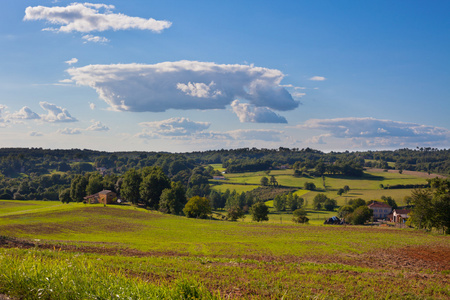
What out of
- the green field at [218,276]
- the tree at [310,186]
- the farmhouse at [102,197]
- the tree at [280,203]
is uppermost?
the green field at [218,276]

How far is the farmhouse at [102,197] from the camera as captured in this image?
114950 millimetres

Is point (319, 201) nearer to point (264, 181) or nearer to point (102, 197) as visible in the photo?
point (264, 181)

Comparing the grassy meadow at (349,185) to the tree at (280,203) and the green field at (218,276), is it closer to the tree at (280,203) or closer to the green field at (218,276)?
the tree at (280,203)

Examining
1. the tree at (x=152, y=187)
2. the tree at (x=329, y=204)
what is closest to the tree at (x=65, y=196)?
the tree at (x=152, y=187)

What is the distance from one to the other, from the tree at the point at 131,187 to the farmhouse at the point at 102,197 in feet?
14.5

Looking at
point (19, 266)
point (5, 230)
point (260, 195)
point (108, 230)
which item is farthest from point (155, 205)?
point (19, 266)

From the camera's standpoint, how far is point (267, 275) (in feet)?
61.8

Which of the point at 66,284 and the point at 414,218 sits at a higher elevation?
the point at 66,284

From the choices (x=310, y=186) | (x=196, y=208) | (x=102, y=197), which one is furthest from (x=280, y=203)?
(x=102, y=197)

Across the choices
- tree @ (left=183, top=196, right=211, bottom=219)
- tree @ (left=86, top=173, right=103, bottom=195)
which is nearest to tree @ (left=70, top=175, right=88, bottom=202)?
tree @ (left=86, top=173, right=103, bottom=195)

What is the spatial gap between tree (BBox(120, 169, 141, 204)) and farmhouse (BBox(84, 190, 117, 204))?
4.41 m

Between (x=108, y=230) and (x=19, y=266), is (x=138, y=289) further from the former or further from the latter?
A: (x=108, y=230)

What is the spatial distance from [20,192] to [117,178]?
64600 mm

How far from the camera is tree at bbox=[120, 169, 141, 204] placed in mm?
113481
